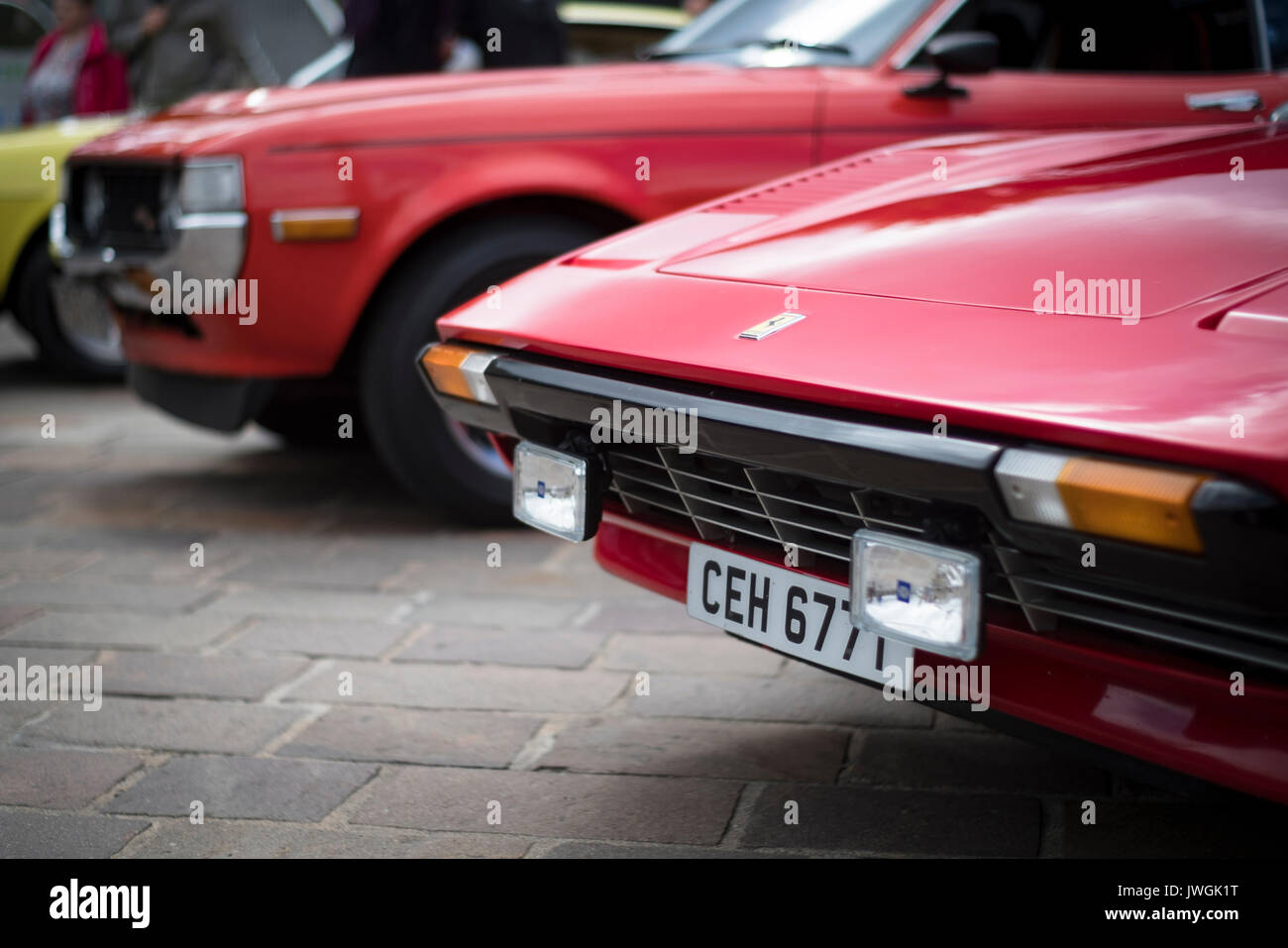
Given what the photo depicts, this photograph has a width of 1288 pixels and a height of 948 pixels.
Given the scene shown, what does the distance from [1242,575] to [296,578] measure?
2517 mm

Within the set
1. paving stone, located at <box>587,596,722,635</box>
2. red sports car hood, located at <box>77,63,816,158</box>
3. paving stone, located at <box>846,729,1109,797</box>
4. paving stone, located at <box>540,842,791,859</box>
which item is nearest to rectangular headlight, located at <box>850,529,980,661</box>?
paving stone, located at <box>540,842,791,859</box>

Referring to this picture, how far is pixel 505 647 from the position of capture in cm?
289

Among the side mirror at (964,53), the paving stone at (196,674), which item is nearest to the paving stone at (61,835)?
the paving stone at (196,674)

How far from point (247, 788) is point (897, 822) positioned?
3.50ft

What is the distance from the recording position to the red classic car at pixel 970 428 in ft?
4.69

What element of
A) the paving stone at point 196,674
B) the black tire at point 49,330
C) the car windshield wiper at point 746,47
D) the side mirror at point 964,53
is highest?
the car windshield wiper at point 746,47

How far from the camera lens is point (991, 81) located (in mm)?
3707

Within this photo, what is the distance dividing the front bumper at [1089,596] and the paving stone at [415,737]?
30.7 inches

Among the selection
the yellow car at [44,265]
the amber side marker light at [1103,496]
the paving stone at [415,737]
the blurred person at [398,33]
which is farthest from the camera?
the yellow car at [44,265]

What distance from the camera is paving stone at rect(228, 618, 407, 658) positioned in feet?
9.47

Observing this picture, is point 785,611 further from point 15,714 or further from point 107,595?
point 107,595

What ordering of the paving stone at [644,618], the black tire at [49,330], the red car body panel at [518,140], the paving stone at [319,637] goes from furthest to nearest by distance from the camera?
the black tire at [49,330] → the red car body panel at [518,140] → the paving stone at [644,618] → the paving stone at [319,637]

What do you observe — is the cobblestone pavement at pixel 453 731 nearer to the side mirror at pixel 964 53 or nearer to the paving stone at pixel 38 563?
the paving stone at pixel 38 563

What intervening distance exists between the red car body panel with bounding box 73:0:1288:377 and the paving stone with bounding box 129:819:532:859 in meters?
1.73
